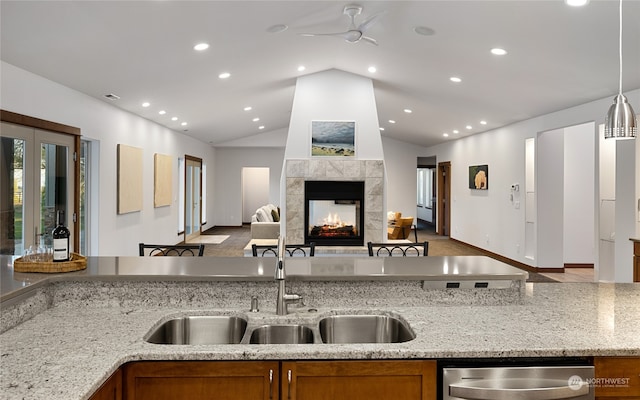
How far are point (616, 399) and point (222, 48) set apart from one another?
4.79 metres

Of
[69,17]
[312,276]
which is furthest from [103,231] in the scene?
[312,276]

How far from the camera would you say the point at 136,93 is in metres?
6.20

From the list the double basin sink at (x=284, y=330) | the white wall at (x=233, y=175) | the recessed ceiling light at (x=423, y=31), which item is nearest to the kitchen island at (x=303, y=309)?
the double basin sink at (x=284, y=330)

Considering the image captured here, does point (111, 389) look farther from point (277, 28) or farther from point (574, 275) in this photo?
point (574, 275)

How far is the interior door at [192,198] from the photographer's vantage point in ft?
36.5

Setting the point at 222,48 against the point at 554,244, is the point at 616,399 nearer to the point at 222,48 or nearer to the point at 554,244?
the point at 222,48

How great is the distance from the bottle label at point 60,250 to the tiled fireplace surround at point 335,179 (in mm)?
5486

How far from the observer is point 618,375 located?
1.63m

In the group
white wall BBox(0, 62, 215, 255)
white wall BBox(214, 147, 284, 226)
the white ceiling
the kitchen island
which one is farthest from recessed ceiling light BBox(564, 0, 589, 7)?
white wall BBox(214, 147, 284, 226)

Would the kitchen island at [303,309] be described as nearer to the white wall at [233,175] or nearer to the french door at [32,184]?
the french door at [32,184]

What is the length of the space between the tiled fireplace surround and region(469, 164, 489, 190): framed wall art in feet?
9.81

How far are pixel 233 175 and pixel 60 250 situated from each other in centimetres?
1225

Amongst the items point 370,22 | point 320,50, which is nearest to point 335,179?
point 320,50

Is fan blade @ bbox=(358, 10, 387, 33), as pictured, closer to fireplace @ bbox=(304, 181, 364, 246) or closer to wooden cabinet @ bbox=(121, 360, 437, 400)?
wooden cabinet @ bbox=(121, 360, 437, 400)
